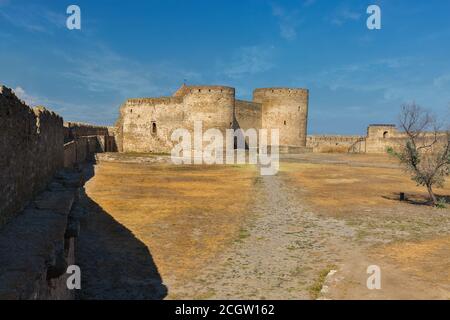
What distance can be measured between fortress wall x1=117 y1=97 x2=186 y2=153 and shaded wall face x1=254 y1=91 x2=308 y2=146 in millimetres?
9559

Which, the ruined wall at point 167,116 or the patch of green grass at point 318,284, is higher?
the ruined wall at point 167,116

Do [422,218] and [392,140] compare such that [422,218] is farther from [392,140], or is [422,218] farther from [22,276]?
[392,140]

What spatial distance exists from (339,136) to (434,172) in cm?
3825

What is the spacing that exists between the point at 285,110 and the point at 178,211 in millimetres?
29898

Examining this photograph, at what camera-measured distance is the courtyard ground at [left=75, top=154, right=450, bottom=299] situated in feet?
20.5

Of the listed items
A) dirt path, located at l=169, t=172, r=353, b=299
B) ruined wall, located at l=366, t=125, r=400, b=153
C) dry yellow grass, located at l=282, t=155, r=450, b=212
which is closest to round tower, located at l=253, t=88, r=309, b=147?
ruined wall, located at l=366, t=125, r=400, b=153

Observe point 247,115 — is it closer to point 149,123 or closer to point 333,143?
point 149,123

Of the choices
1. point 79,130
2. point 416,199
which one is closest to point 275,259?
point 416,199

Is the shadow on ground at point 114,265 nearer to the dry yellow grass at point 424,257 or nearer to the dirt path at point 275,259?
the dirt path at point 275,259

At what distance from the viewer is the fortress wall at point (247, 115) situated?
37938 mm

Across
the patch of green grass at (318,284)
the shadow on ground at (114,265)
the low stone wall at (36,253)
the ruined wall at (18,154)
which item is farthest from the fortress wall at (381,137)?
the low stone wall at (36,253)

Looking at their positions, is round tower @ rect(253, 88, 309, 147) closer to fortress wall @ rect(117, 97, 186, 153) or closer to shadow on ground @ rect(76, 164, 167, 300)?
fortress wall @ rect(117, 97, 186, 153)

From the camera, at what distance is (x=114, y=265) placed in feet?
23.3

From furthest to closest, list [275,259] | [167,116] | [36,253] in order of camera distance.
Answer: [167,116] → [275,259] → [36,253]
